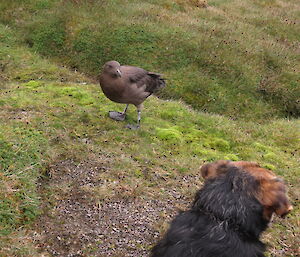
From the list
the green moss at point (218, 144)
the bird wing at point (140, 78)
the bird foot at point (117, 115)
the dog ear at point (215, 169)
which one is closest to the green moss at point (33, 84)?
the bird foot at point (117, 115)

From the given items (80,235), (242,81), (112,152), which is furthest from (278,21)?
(80,235)

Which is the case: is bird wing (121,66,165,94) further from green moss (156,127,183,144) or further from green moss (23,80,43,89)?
green moss (23,80,43,89)

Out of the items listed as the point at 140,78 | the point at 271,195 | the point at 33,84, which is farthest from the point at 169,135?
the point at 271,195

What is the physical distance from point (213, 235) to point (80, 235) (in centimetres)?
425

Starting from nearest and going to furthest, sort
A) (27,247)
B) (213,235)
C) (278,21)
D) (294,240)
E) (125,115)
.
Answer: (213,235) < (27,247) < (294,240) < (125,115) < (278,21)

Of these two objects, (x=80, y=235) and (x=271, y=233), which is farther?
(x=271, y=233)

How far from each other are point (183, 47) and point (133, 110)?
9.03 metres

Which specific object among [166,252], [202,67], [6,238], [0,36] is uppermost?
[166,252]

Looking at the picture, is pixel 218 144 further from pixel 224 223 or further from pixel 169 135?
pixel 224 223

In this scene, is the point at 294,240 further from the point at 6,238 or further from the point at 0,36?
the point at 0,36

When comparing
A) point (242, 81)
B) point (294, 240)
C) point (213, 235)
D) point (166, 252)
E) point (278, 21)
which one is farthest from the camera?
point (278, 21)

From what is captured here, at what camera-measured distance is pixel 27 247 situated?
268 inches

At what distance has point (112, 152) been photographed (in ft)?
38.0

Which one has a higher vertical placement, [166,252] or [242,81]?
[166,252]
